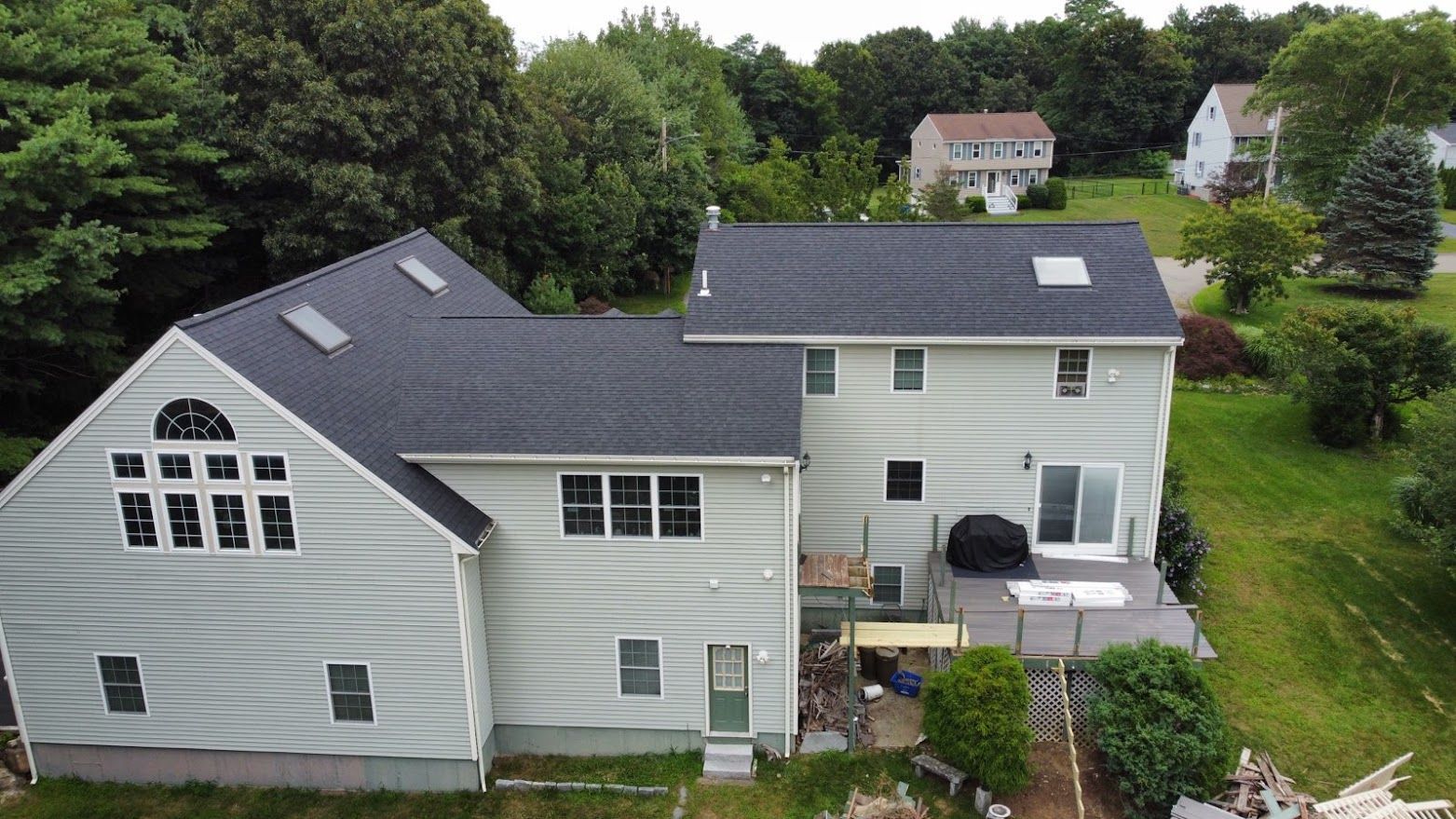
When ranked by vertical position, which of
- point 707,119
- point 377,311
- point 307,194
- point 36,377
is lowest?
point 36,377

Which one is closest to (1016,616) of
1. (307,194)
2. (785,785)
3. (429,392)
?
(785,785)

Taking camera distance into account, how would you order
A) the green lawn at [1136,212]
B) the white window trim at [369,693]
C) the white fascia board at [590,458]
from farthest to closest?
the green lawn at [1136,212] < the white window trim at [369,693] < the white fascia board at [590,458]

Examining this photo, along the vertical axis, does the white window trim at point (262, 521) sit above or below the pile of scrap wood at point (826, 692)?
above

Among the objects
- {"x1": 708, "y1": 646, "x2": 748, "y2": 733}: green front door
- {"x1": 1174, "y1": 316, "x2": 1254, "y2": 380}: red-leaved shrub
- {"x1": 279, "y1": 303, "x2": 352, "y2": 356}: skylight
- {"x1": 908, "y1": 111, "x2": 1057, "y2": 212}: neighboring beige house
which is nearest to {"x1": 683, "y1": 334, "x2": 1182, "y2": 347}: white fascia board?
{"x1": 708, "y1": 646, "x2": 748, "y2": 733}: green front door

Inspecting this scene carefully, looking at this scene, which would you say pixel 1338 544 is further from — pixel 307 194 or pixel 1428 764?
pixel 307 194

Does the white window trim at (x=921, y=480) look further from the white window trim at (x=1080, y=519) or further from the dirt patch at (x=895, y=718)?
the dirt patch at (x=895, y=718)

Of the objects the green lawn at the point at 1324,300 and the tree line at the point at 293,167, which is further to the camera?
the green lawn at the point at 1324,300

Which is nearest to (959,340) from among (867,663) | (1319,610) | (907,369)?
(907,369)

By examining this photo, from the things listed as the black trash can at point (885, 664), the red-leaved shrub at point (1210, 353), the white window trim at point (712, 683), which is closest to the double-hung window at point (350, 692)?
the white window trim at point (712, 683)
